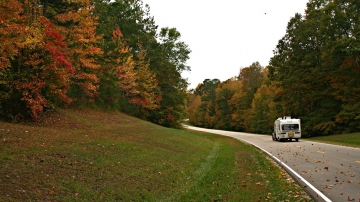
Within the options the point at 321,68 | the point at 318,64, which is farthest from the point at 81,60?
the point at 318,64

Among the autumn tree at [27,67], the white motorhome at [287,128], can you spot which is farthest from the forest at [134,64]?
the white motorhome at [287,128]

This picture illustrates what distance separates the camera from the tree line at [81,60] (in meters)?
15.6

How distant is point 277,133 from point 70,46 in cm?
2178

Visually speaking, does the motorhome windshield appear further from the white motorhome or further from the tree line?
the tree line

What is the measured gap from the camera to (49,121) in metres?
17.8

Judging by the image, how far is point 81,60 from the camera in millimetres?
24234

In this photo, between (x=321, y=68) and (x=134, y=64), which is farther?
(x=321, y=68)

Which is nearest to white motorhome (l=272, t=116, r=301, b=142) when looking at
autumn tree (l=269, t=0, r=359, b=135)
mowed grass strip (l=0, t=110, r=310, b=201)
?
autumn tree (l=269, t=0, r=359, b=135)

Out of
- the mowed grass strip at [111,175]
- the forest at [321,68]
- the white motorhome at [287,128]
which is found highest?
the forest at [321,68]

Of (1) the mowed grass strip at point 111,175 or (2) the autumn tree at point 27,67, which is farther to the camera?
(2) the autumn tree at point 27,67

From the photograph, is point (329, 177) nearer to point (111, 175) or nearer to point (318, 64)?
point (111, 175)

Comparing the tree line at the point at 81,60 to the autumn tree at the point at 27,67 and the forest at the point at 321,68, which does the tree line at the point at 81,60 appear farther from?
the forest at the point at 321,68

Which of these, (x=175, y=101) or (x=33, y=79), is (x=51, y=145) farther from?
(x=175, y=101)

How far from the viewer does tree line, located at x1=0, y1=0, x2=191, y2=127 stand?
15.6 metres
